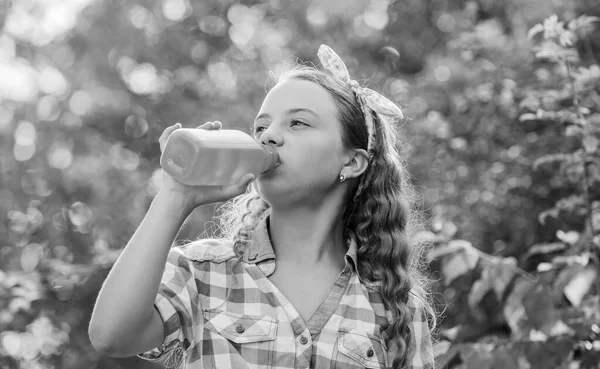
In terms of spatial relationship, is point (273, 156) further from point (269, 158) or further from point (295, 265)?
point (295, 265)

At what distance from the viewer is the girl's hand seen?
1815 millimetres

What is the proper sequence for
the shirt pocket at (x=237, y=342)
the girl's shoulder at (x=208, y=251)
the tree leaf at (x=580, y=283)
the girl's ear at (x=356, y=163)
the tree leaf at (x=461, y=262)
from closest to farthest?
the shirt pocket at (x=237, y=342) → the girl's shoulder at (x=208, y=251) → the girl's ear at (x=356, y=163) → the tree leaf at (x=580, y=283) → the tree leaf at (x=461, y=262)

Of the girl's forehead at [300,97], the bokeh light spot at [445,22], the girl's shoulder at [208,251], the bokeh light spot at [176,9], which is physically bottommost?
the girl's shoulder at [208,251]

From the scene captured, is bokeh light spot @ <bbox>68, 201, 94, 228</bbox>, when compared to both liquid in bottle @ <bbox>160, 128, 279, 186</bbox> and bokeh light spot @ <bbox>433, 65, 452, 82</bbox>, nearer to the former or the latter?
bokeh light spot @ <bbox>433, 65, 452, 82</bbox>

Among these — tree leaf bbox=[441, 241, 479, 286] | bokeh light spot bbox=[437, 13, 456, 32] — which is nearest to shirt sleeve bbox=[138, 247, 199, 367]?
tree leaf bbox=[441, 241, 479, 286]

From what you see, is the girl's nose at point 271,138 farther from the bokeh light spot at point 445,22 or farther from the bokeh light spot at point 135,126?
the bokeh light spot at point 445,22

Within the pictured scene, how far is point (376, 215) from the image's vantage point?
2387 mm

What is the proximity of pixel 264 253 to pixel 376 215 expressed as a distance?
0.44m

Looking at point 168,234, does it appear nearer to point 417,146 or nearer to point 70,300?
point 417,146

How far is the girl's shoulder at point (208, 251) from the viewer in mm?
2047

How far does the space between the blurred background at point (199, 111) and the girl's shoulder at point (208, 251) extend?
1.54 metres

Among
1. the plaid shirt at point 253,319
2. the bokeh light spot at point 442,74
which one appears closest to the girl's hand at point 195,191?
the plaid shirt at point 253,319

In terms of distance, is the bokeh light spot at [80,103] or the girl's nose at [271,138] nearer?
the girl's nose at [271,138]

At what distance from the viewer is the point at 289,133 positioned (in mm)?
2098
